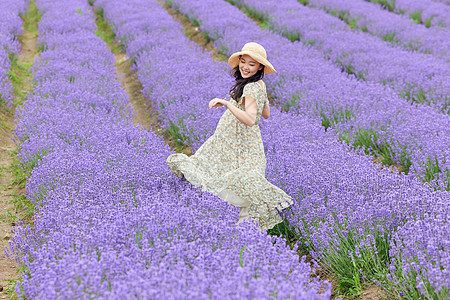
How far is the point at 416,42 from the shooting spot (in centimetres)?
862

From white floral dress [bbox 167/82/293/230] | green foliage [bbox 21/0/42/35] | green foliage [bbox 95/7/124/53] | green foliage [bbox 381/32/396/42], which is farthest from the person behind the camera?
green foliage [bbox 21/0/42/35]

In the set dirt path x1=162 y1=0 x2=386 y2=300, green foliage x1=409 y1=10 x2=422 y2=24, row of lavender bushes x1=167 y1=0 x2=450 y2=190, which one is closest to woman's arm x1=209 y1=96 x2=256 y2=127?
dirt path x1=162 y1=0 x2=386 y2=300

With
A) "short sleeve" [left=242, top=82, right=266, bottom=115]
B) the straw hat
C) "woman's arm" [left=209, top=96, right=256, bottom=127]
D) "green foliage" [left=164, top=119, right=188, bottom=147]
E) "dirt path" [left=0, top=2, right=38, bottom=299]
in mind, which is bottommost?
"dirt path" [left=0, top=2, right=38, bottom=299]

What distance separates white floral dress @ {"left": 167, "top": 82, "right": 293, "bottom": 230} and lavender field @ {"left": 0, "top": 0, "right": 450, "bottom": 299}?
0.43ft

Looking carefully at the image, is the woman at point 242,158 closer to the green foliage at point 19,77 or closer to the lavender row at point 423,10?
the green foliage at point 19,77

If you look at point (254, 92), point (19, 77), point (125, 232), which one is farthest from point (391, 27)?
point (125, 232)

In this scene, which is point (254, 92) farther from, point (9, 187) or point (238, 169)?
point (9, 187)

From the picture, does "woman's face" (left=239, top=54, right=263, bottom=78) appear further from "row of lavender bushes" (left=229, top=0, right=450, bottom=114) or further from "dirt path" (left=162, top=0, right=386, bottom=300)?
"row of lavender bushes" (left=229, top=0, right=450, bottom=114)

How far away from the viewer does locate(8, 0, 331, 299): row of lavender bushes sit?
1.85 m

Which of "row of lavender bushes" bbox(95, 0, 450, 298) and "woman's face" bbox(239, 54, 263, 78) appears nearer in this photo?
"row of lavender bushes" bbox(95, 0, 450, 298)

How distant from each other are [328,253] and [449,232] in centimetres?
70

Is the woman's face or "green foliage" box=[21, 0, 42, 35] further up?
the woman's face

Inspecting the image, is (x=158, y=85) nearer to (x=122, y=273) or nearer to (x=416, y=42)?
(x=122, y=273)

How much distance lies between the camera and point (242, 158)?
3.19 m
